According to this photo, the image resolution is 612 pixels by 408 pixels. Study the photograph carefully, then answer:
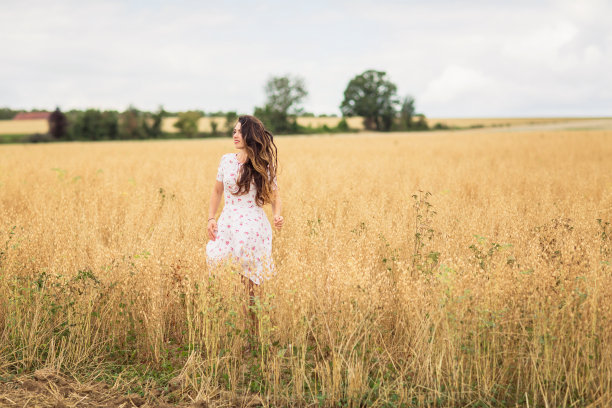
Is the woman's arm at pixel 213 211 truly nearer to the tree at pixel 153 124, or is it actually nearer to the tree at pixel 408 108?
the tree at pixel 153 124

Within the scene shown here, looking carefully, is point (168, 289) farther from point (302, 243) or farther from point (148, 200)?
point (148, 200)

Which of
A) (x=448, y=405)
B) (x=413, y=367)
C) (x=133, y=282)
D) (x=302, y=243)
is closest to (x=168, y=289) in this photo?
(x=133, y=282)

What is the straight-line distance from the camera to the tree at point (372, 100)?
245 ft

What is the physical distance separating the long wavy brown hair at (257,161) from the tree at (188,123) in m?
59.8

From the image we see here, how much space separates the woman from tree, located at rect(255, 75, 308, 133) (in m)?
69.1

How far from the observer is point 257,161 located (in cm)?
426

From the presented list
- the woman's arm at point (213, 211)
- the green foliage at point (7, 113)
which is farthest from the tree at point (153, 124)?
the woman's arm at point (213, 211)

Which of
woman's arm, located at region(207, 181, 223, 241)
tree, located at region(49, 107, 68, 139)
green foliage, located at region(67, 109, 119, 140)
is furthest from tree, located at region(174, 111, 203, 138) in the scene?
woman's arm, located at region(207, 181, 223, 241)

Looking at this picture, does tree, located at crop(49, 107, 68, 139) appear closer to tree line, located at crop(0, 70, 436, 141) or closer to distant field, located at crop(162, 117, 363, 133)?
tree line, located at crop(0, 70, 436, 141)

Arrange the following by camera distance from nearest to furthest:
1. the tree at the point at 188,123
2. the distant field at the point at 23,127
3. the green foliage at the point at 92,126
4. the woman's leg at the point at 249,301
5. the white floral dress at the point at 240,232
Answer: the woman's leg at the point at 249,301, the white floral dress at the point at 240,232, the green foliage at the point at 92,126, the distant field at the point at 23,127, the tree at the point at 188,123

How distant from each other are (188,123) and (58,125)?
16.4 m

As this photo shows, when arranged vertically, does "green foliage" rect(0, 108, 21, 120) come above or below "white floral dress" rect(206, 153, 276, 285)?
above

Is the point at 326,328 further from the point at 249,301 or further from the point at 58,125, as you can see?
the point at 58,125

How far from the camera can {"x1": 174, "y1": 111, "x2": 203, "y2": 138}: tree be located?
2474 inches
